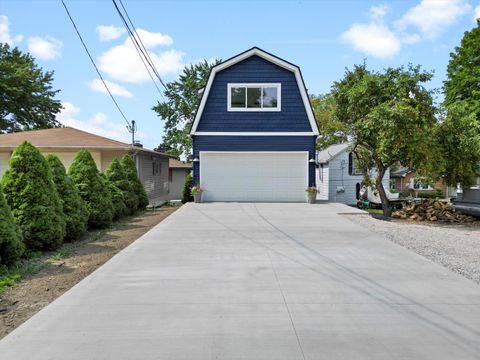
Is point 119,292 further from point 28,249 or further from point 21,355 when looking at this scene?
point 28,249

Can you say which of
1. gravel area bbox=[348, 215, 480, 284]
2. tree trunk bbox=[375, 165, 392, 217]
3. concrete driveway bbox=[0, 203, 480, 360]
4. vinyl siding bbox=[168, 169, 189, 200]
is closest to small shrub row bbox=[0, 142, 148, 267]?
concrete driveway bbox=[0, 203, 480, 360]

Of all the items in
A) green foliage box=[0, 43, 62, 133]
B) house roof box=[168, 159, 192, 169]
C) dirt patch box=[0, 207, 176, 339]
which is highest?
green foliage box=[0, 43, 62, 133]

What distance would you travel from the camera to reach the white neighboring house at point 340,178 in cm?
2472

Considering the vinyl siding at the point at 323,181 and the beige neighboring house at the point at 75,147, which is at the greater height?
the beige neighboring house at the point at 75,147

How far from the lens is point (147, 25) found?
1326 centimetres

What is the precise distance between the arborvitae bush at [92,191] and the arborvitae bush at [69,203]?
1179mm

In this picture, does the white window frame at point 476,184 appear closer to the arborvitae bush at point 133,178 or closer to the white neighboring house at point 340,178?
the white neighboring house at point 340,178

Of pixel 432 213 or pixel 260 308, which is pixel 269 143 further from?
pixel 260 308

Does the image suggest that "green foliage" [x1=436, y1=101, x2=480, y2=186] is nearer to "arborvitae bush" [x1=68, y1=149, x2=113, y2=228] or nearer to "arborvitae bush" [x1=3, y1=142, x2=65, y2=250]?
"arborvitae bush" [x1=68, y1=149, x2=113, y2=228]

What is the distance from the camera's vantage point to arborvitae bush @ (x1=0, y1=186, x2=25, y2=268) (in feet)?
20.1

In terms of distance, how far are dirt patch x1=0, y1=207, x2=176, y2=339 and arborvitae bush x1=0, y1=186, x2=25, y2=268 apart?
54 cm

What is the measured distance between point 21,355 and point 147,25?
12.3m

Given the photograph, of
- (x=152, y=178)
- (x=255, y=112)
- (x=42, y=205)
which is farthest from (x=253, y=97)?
(x=42, y=205)

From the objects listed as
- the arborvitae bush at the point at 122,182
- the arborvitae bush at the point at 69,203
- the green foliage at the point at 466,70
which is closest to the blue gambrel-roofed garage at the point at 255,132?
the arborvitae bush at the point at 122,182
